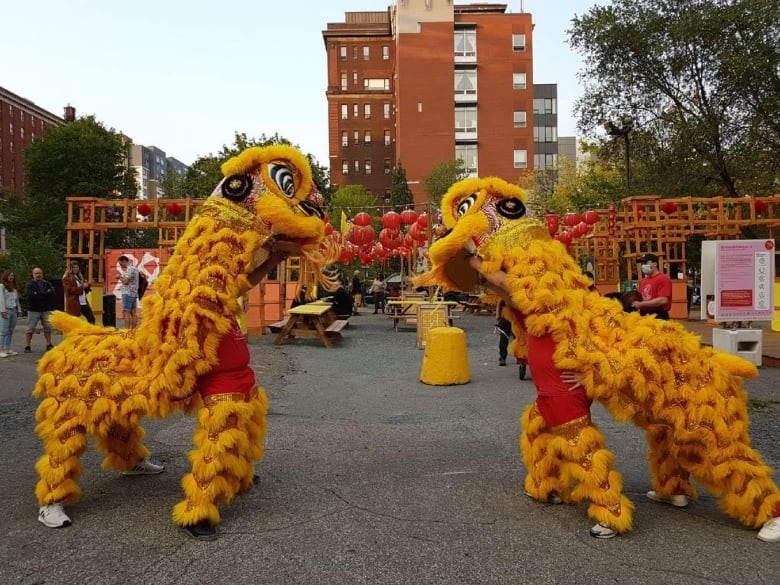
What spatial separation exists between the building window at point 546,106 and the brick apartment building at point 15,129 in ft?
177

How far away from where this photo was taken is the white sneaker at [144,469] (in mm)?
4664

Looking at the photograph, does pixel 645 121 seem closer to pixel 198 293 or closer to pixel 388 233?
pixel 388 233

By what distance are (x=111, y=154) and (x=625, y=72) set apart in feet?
105

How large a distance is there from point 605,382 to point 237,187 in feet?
8.29

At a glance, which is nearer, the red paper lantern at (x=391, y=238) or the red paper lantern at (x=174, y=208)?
the red paper lantern at (x=174, y=208)

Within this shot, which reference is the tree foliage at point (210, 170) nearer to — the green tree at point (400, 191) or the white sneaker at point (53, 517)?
the green tree at point (400, 191)

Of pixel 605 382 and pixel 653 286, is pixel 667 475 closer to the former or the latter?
pixel 605 382

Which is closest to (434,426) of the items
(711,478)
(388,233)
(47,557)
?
(711,478)

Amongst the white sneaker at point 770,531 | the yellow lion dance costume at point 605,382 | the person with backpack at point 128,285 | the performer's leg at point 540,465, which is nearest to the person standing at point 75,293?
the person with backpack at point 128,285

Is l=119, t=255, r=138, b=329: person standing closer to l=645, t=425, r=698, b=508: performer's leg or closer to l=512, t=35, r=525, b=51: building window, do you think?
l=645, t=425, r=698, b=508: performer's leg

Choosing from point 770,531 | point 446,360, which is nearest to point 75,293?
point 446,360

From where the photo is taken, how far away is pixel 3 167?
54.0 meters

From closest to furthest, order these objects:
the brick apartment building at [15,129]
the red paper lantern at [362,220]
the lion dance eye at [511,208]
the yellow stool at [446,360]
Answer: the lion dance eye at [511,208]
the yellow stool at [446,360]
the red paper lantern at [362,220]
the brick apartment building at [15,129]

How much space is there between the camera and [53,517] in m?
3.73
